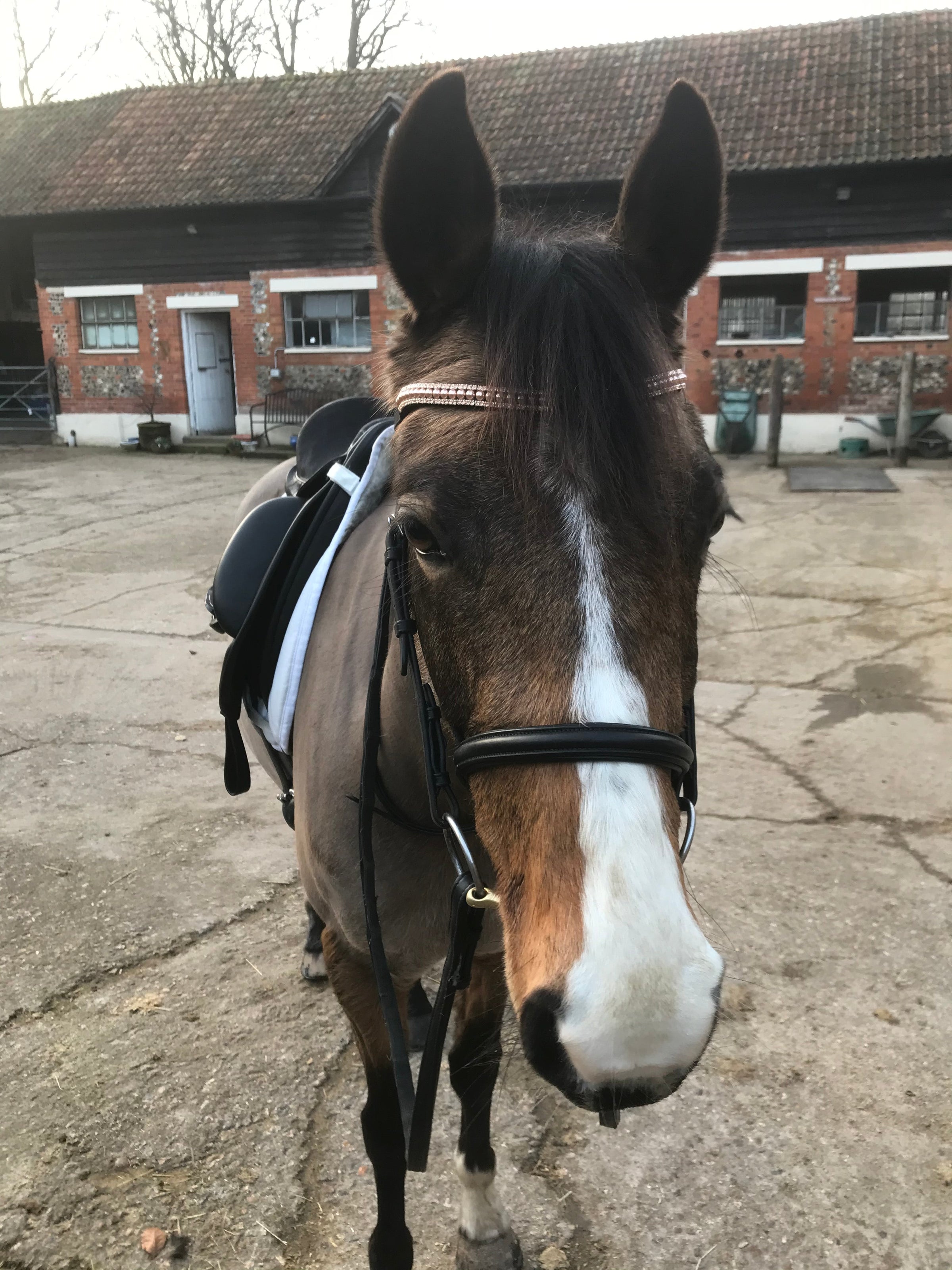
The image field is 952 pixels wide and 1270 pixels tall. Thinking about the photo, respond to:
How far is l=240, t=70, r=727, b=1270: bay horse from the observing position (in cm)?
99

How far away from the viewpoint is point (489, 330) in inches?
50.4

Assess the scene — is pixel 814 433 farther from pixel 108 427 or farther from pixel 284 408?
pixel 108 427

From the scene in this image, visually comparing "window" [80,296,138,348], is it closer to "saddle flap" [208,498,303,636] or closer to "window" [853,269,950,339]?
"window" [853,269,950,339]

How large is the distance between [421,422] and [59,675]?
524 centimetres

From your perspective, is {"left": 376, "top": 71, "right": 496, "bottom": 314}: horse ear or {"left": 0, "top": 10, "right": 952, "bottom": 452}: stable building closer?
{"left": 376, "top": 71, "right": 496, "bottom": 314}: horse ear

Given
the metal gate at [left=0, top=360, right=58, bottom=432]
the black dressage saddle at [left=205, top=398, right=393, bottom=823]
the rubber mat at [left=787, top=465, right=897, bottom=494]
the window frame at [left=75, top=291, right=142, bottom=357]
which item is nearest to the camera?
the black dressage saddle at [left=205, top=398, right=393, bottom=823]

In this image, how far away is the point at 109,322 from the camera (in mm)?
20453

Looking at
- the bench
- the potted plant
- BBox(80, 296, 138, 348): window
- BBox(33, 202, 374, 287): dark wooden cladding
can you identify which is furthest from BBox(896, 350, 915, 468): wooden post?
BBox(80, 296, 138, 348): window

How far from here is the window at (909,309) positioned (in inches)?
648

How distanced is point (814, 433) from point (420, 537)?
17362 mm

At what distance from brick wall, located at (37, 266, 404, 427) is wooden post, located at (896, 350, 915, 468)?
968 centimetres

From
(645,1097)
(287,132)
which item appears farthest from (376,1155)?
(287,132)

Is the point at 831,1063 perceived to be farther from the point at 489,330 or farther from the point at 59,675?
the point at 59,675

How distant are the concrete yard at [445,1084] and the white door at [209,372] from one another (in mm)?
15808
